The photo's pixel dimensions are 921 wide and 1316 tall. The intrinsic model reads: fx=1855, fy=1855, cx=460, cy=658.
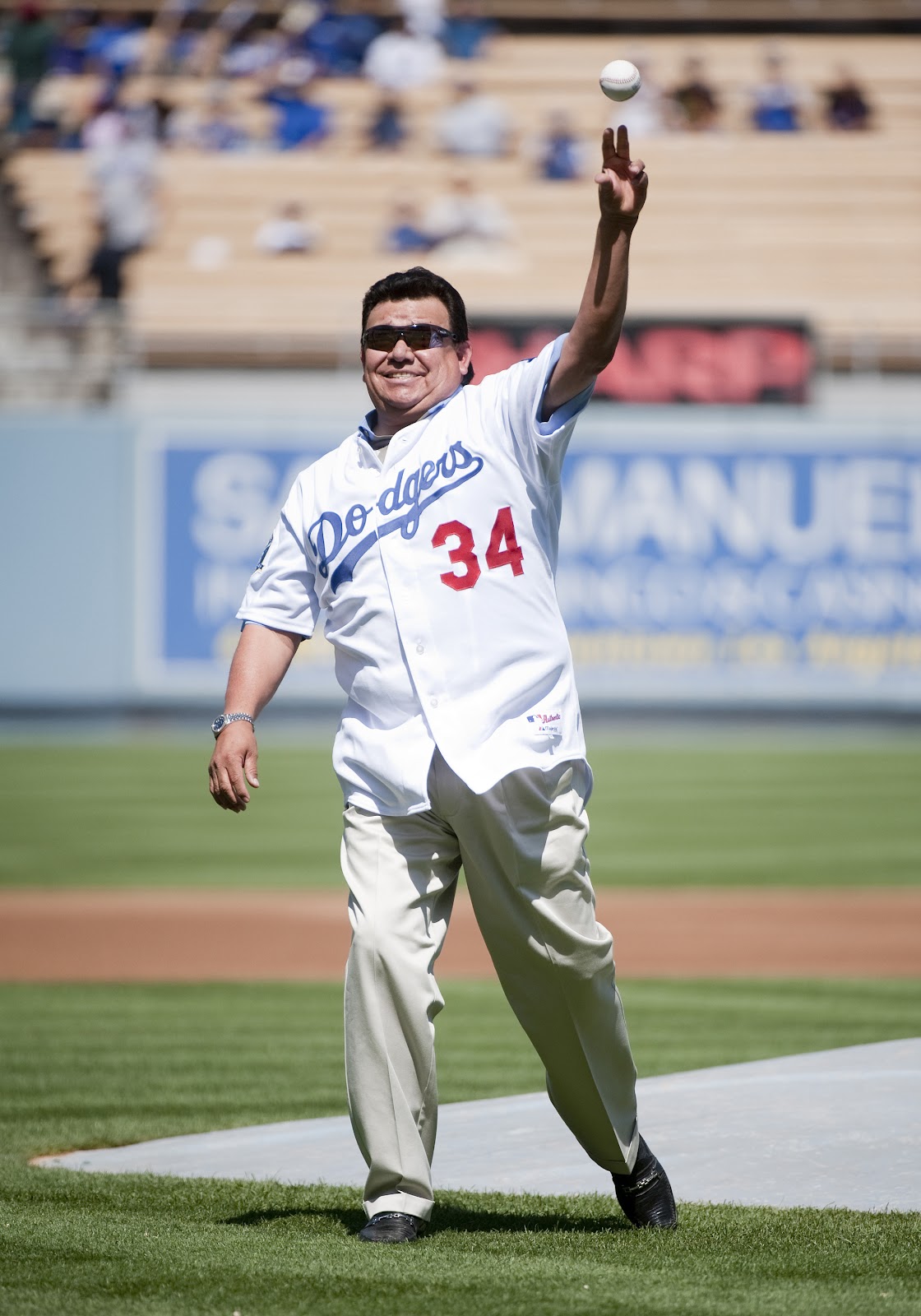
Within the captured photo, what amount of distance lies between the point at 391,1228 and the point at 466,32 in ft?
77.6

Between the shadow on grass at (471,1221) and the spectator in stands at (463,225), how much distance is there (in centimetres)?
1931

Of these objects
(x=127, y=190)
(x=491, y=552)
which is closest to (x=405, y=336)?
(x=491, y=552)

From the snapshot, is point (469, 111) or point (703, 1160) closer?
point (703, 1160)

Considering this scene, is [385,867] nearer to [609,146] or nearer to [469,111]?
[609,146]

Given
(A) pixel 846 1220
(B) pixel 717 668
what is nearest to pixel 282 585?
(A) pixel 846 1220

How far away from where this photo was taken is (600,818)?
14383 mm

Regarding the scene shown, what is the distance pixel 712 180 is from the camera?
2341 centimetres

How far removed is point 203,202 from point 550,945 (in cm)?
2079

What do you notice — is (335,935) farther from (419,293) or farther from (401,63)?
(401,63)

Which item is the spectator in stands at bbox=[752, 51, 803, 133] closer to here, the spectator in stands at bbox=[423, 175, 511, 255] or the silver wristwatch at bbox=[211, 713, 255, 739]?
the spectator in stands at bbox=[423, 175, 511, 255]

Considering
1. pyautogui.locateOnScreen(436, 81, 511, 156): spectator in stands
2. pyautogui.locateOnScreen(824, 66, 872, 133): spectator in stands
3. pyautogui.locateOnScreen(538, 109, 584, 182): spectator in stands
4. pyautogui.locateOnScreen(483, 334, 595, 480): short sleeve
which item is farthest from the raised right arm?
pyautogui.locateOnScreen(824, 66, 872, 133): spectator in stands

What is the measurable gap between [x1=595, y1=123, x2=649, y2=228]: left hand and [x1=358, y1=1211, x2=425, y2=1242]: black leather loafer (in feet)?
6.45

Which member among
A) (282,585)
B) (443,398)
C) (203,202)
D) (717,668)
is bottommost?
(717,668)

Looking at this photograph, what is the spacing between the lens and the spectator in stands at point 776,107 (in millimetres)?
24047
